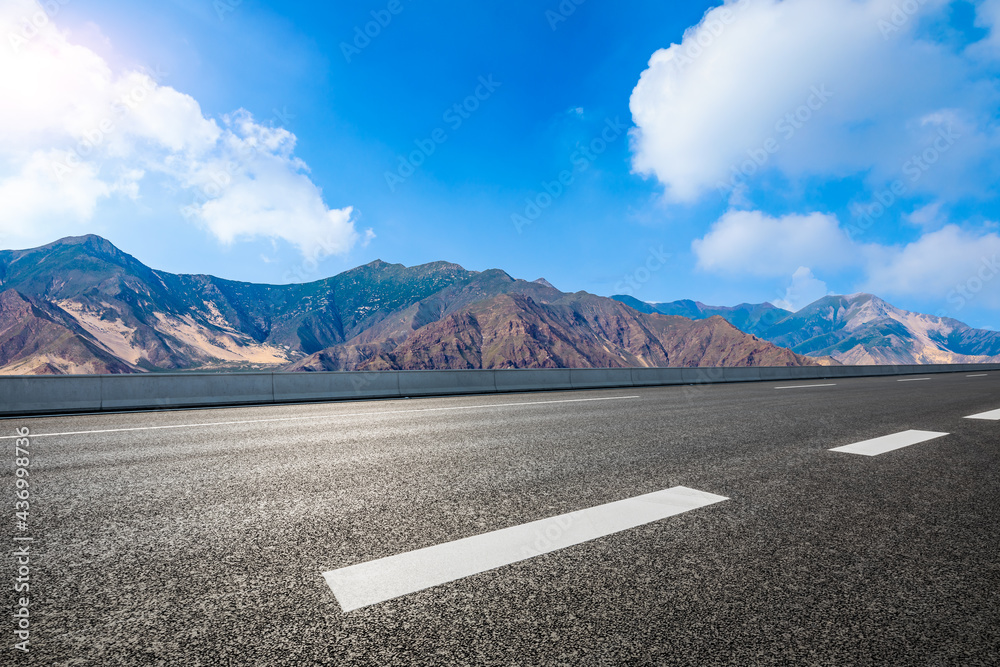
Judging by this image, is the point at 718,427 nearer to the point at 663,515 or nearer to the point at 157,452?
the point at 663,515

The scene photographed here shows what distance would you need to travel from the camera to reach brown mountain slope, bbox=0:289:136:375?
469ft

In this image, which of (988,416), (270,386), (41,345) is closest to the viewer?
(988,416)

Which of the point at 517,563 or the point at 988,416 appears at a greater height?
the point at 517,563

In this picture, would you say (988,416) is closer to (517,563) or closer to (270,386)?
(517,563)

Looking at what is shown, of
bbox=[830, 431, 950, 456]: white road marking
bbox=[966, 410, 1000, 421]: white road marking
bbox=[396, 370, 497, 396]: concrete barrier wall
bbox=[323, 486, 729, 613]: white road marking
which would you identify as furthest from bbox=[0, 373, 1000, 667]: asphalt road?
bbox=[396, 370, 497, 396]: concrete barrier wall

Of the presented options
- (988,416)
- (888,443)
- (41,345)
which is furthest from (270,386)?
(41,345)

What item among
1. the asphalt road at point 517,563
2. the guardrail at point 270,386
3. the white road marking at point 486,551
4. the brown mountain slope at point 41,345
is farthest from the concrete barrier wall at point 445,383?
the brown mountain slope at point 41,345

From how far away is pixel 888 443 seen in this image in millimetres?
5309

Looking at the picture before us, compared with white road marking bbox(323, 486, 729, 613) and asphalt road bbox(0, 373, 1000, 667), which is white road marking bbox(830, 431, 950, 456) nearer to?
asphalt road bbox(0, 373, 1000, 667)

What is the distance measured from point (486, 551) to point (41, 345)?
714ft

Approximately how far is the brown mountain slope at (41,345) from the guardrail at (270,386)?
6334 inches

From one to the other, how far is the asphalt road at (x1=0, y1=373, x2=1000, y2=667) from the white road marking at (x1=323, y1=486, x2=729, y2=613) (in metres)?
0.07

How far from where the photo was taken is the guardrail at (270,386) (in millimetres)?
9086

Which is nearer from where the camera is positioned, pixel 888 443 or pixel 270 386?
pixel 888 443
